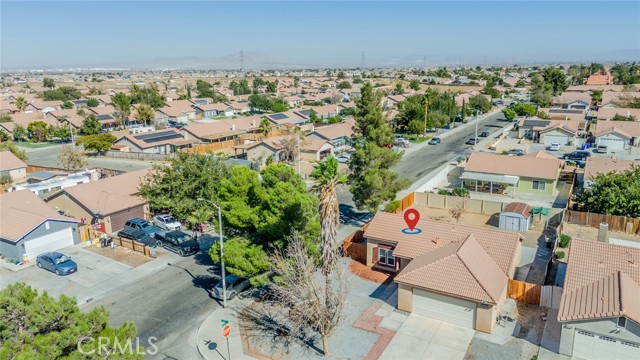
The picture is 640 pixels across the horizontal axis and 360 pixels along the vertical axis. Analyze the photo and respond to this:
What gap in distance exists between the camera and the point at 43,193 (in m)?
50.2

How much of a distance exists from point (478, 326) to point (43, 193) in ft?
156

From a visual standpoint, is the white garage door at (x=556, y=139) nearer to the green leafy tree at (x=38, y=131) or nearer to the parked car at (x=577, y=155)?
the parked car at (x=577, y=155)

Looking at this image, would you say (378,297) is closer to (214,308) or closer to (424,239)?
(424,239)

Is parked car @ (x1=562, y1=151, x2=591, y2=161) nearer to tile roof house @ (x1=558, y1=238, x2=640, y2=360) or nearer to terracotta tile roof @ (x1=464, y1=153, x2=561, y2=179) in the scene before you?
terracotta tile roof @ (x1=464, y1=153, x2=561, y2=179)

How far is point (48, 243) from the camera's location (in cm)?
3591

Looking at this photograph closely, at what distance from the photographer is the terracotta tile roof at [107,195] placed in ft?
133

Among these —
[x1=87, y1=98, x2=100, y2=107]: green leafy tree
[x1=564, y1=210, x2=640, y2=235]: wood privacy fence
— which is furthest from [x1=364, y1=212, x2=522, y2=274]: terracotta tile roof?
[x1=87, y1=98, x2=100, y2=107]: green leafy tree

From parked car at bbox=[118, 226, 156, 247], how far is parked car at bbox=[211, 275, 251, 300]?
9640 mm

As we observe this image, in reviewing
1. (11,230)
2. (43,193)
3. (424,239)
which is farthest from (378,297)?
(43,193)

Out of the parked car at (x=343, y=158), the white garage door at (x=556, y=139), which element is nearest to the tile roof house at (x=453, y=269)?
the parked car at (x=343, y=158)

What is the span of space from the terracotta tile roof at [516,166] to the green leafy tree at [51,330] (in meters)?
44.0

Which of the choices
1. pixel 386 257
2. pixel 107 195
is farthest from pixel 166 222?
pixel 386 257

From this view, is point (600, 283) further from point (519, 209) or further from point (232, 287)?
point (232, 287)

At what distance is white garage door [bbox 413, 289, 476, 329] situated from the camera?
80.4 feet
